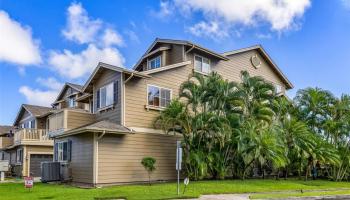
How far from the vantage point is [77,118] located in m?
24.3

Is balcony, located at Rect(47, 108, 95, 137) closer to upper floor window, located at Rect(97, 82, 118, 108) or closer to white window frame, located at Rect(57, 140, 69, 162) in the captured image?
white window frame, located at Rect(57, 140, 69, 162)

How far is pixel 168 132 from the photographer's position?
23.8 m

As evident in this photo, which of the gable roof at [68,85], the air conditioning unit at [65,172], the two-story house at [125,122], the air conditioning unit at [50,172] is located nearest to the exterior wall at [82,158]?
the two-story house at [125,122]

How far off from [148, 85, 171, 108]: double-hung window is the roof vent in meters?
10.8

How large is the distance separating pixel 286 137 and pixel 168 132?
30.7 ft

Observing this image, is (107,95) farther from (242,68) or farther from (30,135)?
(30,135)

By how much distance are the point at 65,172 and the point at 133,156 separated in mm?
4742

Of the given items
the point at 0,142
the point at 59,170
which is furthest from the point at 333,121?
the point at 0,142

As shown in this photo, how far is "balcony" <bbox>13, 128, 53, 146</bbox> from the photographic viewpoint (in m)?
34.2

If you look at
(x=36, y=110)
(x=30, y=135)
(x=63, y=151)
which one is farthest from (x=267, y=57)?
(x=36, y=110)

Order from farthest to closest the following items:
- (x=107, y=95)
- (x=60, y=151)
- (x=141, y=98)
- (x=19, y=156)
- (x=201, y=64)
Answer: (x=19, y=156)
(x=201, y=64)
(x=60, y=151)
(x=107, y=95)
(x=141, y=98)

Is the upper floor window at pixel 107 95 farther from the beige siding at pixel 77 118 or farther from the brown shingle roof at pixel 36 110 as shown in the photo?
the brown shingle roof at pixel 36 110

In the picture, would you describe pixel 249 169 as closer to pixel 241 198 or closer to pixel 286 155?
pixel 286 155

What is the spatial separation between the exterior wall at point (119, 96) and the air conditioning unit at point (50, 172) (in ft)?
13.1
